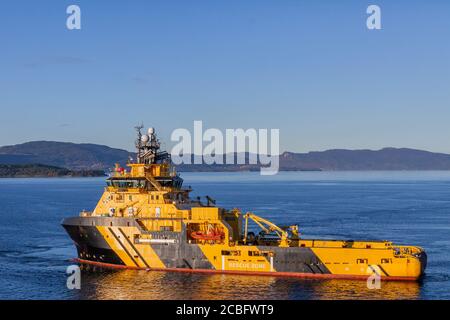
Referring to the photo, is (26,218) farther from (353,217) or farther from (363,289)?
(363,289)

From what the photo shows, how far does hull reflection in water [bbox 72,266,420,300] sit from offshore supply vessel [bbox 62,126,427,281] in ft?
2.95

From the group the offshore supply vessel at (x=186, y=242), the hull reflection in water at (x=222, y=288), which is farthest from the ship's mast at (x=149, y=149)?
the hull reflection in water at (x=222, y=288)

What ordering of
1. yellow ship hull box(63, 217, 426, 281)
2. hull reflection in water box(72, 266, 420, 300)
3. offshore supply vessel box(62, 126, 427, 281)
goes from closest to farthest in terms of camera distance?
hull reflection in water box(72, 266, 420, 300) → yellow ship hull box(63, 217, 426, 281) → offshore supply vessel box(62, 126, 427, 281)

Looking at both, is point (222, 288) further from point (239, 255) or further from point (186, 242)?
point (186, 242)

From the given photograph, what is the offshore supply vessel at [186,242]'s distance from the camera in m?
40.8

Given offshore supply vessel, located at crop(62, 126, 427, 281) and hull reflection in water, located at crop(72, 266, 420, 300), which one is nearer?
hull reflection in water, located at crop(72, 266, 420, 300)

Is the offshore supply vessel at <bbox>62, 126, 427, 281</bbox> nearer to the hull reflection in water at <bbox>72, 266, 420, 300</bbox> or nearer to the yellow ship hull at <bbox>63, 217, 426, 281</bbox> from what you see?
the yellow ship hull at <bbox>63, 217, 426, 281</bbox>

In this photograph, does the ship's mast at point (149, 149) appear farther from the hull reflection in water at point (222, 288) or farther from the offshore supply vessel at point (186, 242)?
the hull reflection in water at point (222, 288)

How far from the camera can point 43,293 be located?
37.7 metres

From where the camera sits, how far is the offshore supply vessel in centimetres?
4084

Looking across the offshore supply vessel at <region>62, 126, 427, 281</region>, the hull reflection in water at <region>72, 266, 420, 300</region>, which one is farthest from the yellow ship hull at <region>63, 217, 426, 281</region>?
the hull reflection in water at <region>72, 266, 420, 300</region>

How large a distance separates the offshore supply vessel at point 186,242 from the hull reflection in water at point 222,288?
90cm

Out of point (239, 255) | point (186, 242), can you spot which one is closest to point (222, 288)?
point (239, 255)
